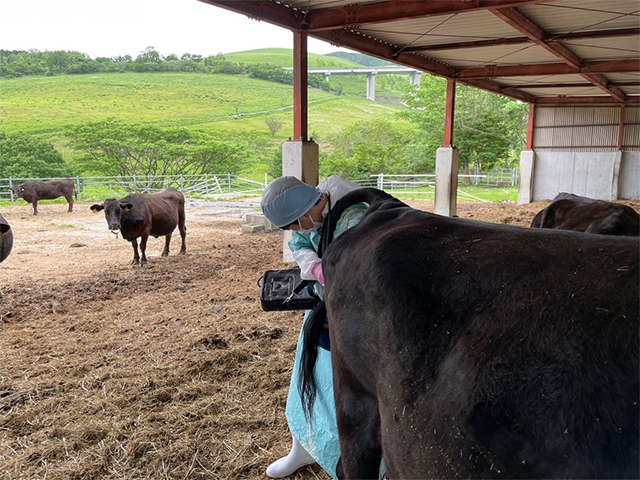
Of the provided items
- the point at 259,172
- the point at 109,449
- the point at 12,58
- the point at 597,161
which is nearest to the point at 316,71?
the point at 12,58

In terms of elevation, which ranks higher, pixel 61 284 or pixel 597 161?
→ pixel 597 161

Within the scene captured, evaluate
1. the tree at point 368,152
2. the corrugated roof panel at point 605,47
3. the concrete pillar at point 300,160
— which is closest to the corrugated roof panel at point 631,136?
the corrugated roof panel at point 605,47

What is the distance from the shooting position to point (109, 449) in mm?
2896

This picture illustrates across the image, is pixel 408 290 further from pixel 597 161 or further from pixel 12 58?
pixel 12 58

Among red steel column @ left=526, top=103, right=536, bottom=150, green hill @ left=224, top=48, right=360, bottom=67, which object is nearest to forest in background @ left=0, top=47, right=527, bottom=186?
green hill @ left=224, top=48, right=360, bottom=67

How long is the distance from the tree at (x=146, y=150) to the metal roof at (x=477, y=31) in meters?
20.7

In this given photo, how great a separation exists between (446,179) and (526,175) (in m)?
6.76

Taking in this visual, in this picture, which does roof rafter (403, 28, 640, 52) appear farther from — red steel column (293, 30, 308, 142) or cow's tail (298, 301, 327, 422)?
cow's tail (298, 301, 327, 422)

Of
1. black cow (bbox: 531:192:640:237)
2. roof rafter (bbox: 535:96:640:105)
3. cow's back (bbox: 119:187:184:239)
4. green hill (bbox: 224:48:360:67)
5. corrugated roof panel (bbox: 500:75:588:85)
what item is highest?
green hill (bbox: 224:48:360:67)

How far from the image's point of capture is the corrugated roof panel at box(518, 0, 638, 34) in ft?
22.9

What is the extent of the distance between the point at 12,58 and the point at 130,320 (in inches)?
3375

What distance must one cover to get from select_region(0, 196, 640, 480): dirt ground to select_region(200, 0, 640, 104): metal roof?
3978 mm

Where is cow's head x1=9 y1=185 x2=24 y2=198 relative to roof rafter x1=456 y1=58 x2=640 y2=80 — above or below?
below

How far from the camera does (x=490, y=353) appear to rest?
3.45ft
